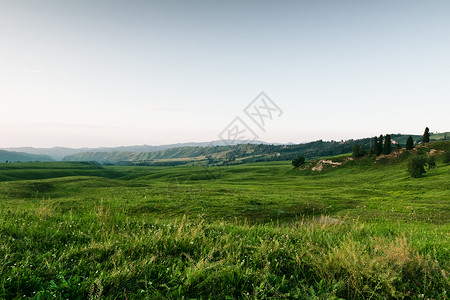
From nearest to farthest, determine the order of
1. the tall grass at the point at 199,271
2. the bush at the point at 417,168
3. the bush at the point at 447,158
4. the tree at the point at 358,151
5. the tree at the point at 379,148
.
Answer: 1. the tall grass at the point at 199,271
2. the bush at the point at 417,168
3. the bush at the point at 447,158
4. the tree at the point at 379,148
5. the tree at the point at 358,151

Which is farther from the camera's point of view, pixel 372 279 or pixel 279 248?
pixel 279 248

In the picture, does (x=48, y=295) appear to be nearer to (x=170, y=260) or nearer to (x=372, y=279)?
(x=170, y=260)

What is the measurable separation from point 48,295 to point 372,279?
5.99m

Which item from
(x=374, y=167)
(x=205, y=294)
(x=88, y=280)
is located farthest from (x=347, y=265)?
(x=374, y=167)

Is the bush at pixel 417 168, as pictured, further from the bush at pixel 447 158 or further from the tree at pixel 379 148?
the tree at pixel 379 148

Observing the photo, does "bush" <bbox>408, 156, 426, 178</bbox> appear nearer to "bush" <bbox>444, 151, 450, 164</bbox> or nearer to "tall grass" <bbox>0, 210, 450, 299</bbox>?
"bush" <bbox>444, 151, 450, 164</bbox>

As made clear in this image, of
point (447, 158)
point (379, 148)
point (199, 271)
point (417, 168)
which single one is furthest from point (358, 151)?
point (199, 271)

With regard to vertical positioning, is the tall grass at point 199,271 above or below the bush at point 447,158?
above

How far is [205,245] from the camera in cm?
626

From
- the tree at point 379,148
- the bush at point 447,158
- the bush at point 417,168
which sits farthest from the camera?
the tree at point 379,148

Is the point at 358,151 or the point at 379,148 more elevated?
the point at 379,148

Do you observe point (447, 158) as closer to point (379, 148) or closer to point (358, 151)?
point (379, 148)

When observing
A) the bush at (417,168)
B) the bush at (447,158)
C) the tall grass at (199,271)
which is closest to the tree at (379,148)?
the bush at (447,158)

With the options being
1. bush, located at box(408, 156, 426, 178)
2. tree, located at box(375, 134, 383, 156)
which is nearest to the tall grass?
bush, located at box(408, 156, 426, 178)
